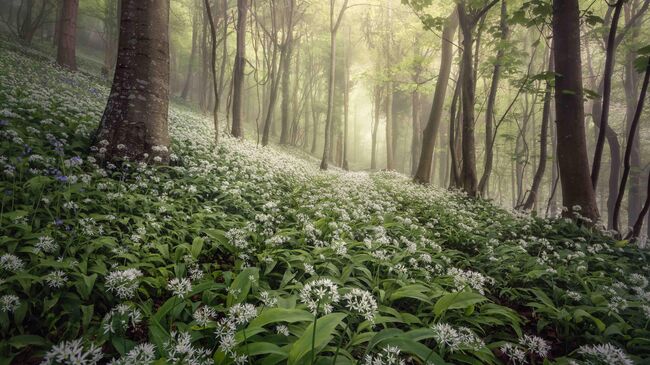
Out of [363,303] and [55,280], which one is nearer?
[363,303]

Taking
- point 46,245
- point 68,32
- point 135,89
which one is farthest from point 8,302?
point 68,32

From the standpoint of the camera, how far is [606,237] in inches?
240

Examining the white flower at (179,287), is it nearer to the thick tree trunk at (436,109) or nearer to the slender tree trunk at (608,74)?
the slender tree trunk at (608,74)

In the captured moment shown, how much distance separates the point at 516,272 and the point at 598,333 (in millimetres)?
1293

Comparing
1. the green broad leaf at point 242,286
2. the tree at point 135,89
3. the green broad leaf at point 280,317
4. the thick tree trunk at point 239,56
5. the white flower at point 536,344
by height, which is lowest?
the green broad leaf at point 242,286

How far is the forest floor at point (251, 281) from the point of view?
75.7 inches

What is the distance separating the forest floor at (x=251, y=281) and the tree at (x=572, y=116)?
0.85 metres

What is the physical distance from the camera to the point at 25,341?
6.08ft

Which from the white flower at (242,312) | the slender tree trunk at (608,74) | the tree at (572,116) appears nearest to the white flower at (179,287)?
the white flower at (242,312)

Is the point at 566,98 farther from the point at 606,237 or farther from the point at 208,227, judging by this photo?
the point at 208,227

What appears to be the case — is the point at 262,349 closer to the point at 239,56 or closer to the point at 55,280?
the point at 55,280

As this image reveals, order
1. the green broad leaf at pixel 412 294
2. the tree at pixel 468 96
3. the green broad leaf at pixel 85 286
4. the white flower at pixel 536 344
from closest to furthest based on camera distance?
the white flower at pixel 536 344
the green broad leaf at pixel 85 286
the green broad leaf at pixel 412 294
the tree at pixel 468 96

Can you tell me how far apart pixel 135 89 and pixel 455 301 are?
5727 millimetres

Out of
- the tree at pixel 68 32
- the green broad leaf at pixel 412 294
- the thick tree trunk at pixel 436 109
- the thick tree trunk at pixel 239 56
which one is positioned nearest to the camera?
the green broad leaf at pixel 412 294
